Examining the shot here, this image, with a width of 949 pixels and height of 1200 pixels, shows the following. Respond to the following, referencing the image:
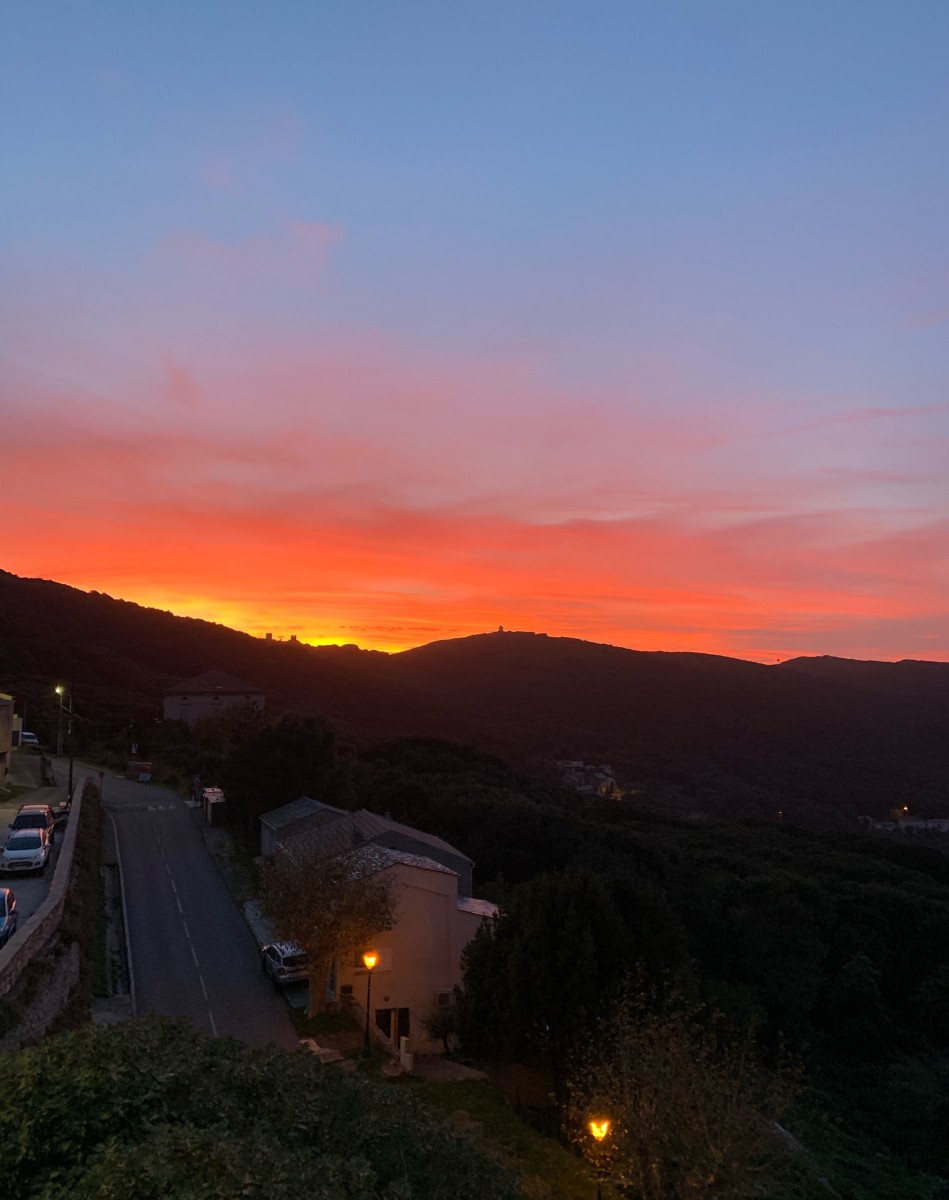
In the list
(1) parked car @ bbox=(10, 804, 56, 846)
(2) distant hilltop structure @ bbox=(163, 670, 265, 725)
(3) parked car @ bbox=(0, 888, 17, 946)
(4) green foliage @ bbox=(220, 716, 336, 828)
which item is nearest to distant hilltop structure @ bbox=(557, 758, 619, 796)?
(2) distant hilltop structure @ bbox=(163, 670, 265, 725)

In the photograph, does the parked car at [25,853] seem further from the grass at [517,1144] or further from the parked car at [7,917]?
the grass at [517,1144]

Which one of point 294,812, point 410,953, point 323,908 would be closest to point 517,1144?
point 323,908

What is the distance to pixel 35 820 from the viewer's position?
27766 mm

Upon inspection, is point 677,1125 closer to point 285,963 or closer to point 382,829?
point 285,963

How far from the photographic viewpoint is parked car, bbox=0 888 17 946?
16703mm

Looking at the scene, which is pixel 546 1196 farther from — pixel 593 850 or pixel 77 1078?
pixel 593 850

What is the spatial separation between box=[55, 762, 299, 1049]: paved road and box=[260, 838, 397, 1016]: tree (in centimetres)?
172

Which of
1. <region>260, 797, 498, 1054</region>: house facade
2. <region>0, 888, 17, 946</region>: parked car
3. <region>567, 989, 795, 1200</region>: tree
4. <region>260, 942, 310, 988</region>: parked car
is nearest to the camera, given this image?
<region>567, 989, 795, 1200</region>: tree

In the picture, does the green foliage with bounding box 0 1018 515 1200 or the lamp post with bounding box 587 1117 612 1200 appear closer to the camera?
the green foliage with bounding box 0 1018 515 1200

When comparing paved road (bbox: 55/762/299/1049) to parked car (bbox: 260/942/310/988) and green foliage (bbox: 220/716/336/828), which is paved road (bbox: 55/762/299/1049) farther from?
green foliage (bbox: 220/716/336/828)

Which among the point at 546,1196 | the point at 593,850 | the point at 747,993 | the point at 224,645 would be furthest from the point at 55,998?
the point at 224,645

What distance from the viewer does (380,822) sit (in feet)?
98.0

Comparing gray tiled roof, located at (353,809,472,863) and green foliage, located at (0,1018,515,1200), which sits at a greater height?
green foliage, located at (0,1018,515,1200)

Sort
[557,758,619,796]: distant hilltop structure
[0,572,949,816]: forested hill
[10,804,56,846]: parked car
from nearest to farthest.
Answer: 1. [10,804,56,846]: parked car
2. [557,758,619,796]: distant hilltop structure
3. [0,572,949,816]: forested hill
